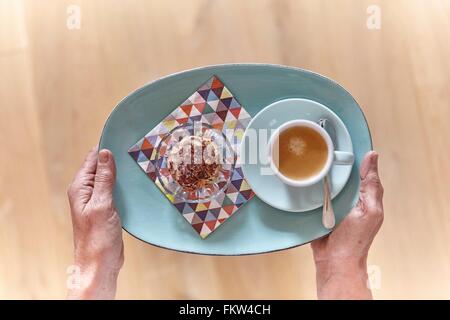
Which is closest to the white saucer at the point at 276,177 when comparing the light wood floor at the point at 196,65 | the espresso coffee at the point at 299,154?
the espresso coffee at the point at 299,154

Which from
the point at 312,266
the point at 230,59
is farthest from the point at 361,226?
the point at 230,59

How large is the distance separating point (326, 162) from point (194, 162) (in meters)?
0.26

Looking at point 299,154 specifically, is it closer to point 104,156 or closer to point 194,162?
point 194,162

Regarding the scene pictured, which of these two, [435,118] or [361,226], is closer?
[361,226]

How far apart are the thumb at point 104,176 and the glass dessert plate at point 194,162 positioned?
3.6 inches

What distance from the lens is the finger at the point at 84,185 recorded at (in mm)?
849

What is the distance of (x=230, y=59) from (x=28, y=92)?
0.49 metres

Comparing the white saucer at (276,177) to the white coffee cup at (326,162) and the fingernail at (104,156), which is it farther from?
the fingernail at (104,156)

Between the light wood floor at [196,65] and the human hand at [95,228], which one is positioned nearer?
the human hand at [95,228]

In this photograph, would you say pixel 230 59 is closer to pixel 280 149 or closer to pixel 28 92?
pixel 280 149

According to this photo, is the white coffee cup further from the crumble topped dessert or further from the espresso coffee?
the crumble topped dessert

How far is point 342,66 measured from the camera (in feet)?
3.08

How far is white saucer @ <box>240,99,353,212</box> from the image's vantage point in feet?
2.58
